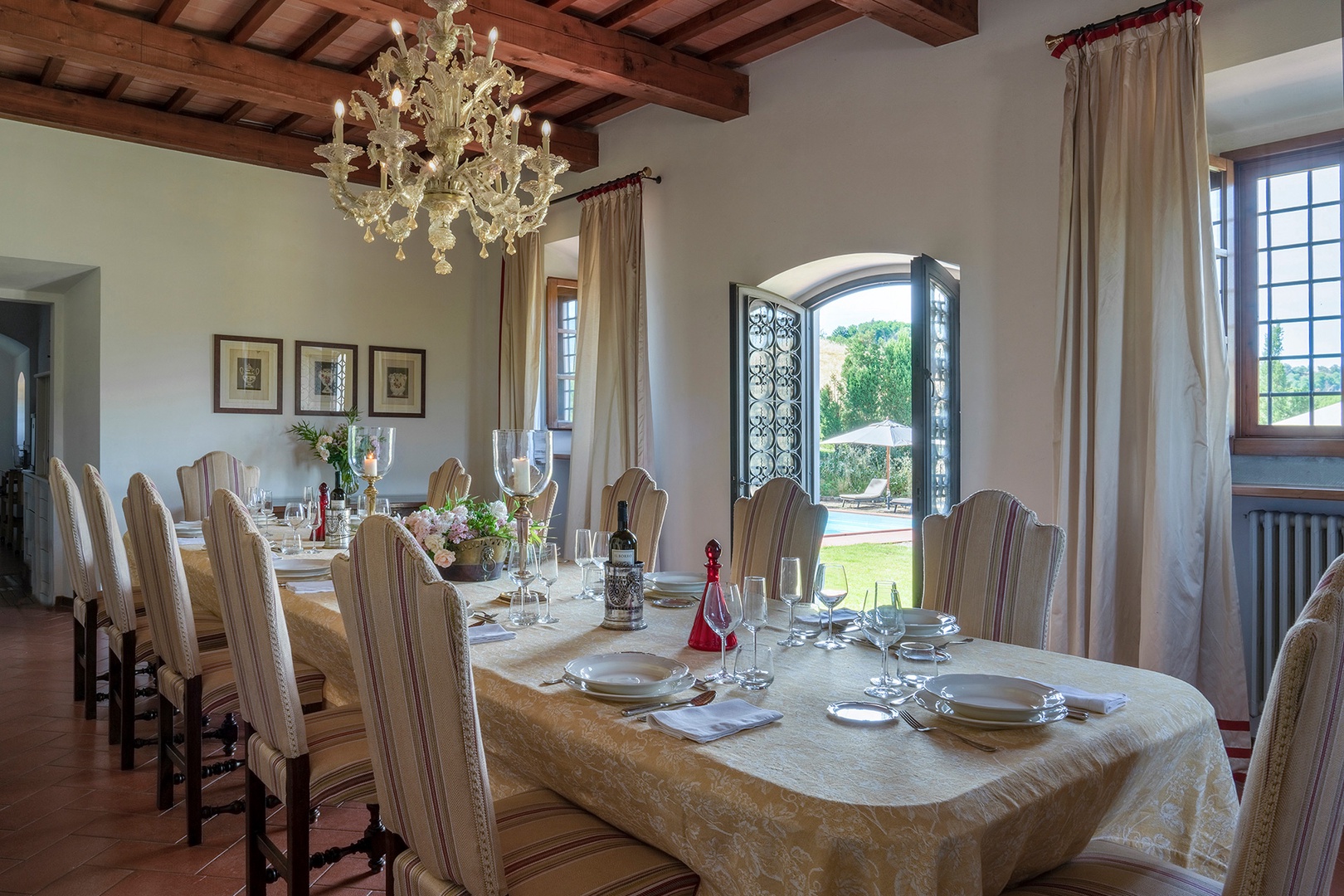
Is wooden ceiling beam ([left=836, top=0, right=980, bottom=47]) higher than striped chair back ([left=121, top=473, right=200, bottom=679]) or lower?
higher

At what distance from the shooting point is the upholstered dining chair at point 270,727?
1869 mm

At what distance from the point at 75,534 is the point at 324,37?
2632 mm

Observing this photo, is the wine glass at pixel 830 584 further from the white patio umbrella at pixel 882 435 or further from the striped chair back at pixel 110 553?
the white patio umbrella at pixel 882 435

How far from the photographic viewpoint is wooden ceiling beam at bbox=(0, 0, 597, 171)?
13.0 ft

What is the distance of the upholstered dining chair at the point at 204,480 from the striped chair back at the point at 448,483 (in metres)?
0.99

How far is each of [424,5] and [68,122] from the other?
2.90 meters

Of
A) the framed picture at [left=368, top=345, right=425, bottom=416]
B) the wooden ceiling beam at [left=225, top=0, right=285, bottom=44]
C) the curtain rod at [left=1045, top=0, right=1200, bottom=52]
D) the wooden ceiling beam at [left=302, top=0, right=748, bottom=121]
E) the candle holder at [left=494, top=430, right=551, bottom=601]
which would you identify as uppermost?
the wooden ceiling beam at [left=225, top=0, right=285, bottom=44]

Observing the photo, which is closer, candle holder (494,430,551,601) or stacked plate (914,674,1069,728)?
stacked plate (914,674,1069,728)

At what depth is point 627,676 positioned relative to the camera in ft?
5.51

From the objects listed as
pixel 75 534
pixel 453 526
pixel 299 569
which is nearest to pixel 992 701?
pixel 453 526

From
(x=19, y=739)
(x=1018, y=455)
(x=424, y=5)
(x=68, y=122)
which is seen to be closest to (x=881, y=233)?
(x=1018, y=455)

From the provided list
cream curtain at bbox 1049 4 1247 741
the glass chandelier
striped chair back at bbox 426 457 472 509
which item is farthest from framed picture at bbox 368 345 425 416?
cream curtain at bbox 1049 4 1247 741

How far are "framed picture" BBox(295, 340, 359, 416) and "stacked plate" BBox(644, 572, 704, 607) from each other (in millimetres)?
4293

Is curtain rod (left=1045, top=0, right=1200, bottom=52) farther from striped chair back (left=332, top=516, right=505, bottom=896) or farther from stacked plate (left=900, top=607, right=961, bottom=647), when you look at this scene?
striped chair back (left=332, top=516, right=505, bottom=896)
